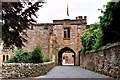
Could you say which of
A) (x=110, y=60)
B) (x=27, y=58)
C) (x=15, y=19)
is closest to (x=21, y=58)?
(x=27, y=58)

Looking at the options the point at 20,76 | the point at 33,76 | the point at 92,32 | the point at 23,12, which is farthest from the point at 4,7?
the point at 92,32

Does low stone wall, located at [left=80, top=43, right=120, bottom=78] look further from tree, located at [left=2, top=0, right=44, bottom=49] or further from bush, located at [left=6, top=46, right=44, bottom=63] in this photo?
tree, located at [left=2, top=0, right=44, bottom=49]

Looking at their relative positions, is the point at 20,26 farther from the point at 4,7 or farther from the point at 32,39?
the point at 32,39

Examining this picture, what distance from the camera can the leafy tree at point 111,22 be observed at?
65.2ft

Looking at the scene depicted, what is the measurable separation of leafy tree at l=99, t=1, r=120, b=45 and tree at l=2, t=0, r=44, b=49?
8.72 metres

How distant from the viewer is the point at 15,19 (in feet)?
35.9

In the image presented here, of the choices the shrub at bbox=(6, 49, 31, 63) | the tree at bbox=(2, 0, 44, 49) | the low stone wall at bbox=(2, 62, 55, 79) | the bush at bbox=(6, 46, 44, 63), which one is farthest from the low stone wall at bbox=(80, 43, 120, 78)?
the tree at bbox=(2, 0, 44, 49)

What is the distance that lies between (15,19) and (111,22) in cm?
1076

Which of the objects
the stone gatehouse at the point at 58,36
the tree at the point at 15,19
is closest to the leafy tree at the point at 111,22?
the tree at the point at 15,19

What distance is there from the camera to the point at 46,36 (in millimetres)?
50281

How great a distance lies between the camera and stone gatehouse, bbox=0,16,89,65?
164 ft

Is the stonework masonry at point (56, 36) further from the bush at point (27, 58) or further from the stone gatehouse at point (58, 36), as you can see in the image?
the bush at point (27, 58)

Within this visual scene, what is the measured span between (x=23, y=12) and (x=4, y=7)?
3.40 feet

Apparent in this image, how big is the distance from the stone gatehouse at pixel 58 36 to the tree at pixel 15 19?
3774cm
